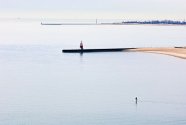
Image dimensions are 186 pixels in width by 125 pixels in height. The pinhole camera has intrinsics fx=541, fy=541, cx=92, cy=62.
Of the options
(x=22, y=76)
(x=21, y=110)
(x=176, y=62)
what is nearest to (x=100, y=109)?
(x=21, y=110)

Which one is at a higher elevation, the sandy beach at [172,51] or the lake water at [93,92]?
the sandy beach at [172,51]

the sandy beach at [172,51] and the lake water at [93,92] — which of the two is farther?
the sandy beach at [172,51]

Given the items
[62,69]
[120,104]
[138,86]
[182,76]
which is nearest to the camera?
[120,104]

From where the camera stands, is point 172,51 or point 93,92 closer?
point 93,92

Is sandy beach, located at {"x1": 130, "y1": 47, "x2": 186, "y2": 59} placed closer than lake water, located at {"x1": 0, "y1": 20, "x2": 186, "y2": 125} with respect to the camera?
No

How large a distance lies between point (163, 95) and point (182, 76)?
10.5m

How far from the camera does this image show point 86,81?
40.8 meters

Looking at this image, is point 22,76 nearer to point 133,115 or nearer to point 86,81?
point 86,81

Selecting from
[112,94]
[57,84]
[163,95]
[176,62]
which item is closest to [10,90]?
[57,84]

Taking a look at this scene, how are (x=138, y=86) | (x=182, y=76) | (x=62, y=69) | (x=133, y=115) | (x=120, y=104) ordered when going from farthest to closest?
(x=62, y=69), (x=182, y=76), (x=138, y=86), (x=120, y=104), (x=133, y=115)

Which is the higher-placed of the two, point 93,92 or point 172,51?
point 172,51

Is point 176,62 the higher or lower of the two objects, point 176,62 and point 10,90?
the higher

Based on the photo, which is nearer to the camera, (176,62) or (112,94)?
(112,94)

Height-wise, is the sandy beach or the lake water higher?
the sandy beach
